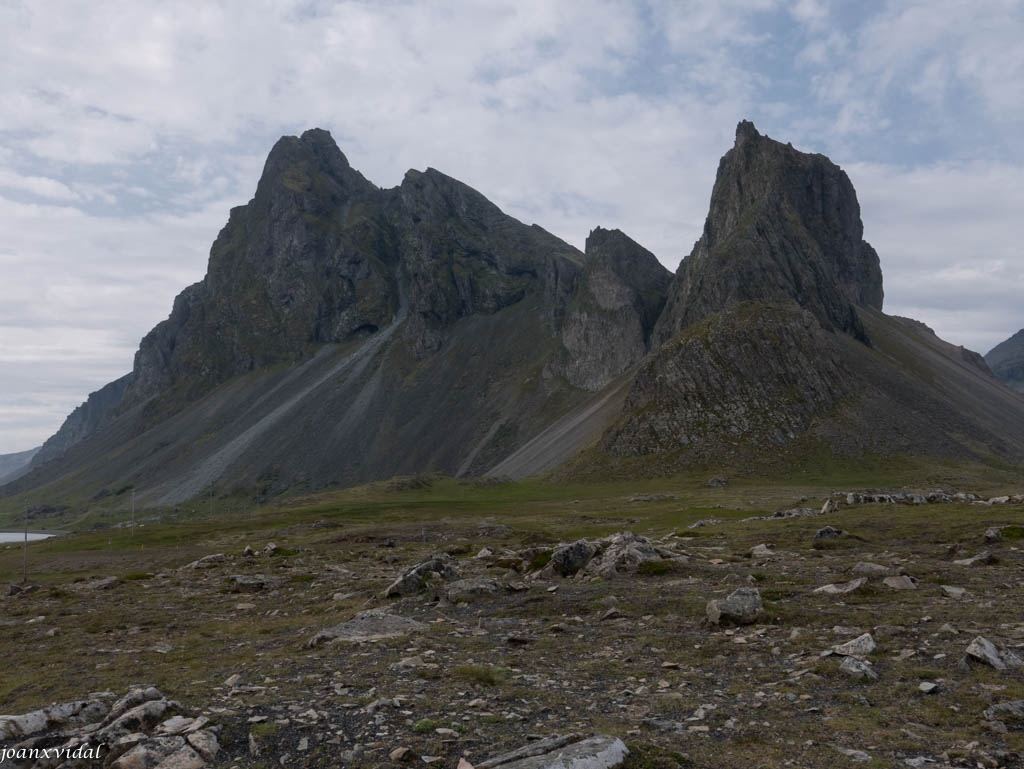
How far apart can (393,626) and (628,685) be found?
11.0 meters

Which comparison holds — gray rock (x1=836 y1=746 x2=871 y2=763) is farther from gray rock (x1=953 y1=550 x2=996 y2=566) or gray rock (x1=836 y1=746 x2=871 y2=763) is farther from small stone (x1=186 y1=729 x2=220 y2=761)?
gray rock (x1=953 y1=550 x2=996 y2=566)

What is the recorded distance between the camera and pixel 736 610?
848 inches

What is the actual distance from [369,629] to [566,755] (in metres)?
14.9

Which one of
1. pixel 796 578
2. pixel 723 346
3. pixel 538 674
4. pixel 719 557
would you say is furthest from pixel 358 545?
pixel 723 346

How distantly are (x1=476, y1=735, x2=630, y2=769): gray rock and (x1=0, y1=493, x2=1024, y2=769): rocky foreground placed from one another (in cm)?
5

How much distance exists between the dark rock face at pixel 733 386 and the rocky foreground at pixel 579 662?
11377cm

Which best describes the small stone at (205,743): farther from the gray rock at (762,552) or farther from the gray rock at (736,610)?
the gray rock at (762,552)

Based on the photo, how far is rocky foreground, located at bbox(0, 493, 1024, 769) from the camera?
1201 cm

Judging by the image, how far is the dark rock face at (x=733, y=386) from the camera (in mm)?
151125

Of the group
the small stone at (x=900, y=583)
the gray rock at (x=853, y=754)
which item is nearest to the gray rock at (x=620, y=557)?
the small stone at (x=900, y=583)

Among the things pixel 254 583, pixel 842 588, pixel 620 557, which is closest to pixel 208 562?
pixel 254 583

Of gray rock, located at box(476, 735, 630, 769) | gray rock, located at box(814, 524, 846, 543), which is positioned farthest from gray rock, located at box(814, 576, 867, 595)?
gray rock, located at box(476, 735, 630, 769)

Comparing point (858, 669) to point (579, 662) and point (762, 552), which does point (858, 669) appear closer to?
point (579, 662)

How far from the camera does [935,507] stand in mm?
55625
